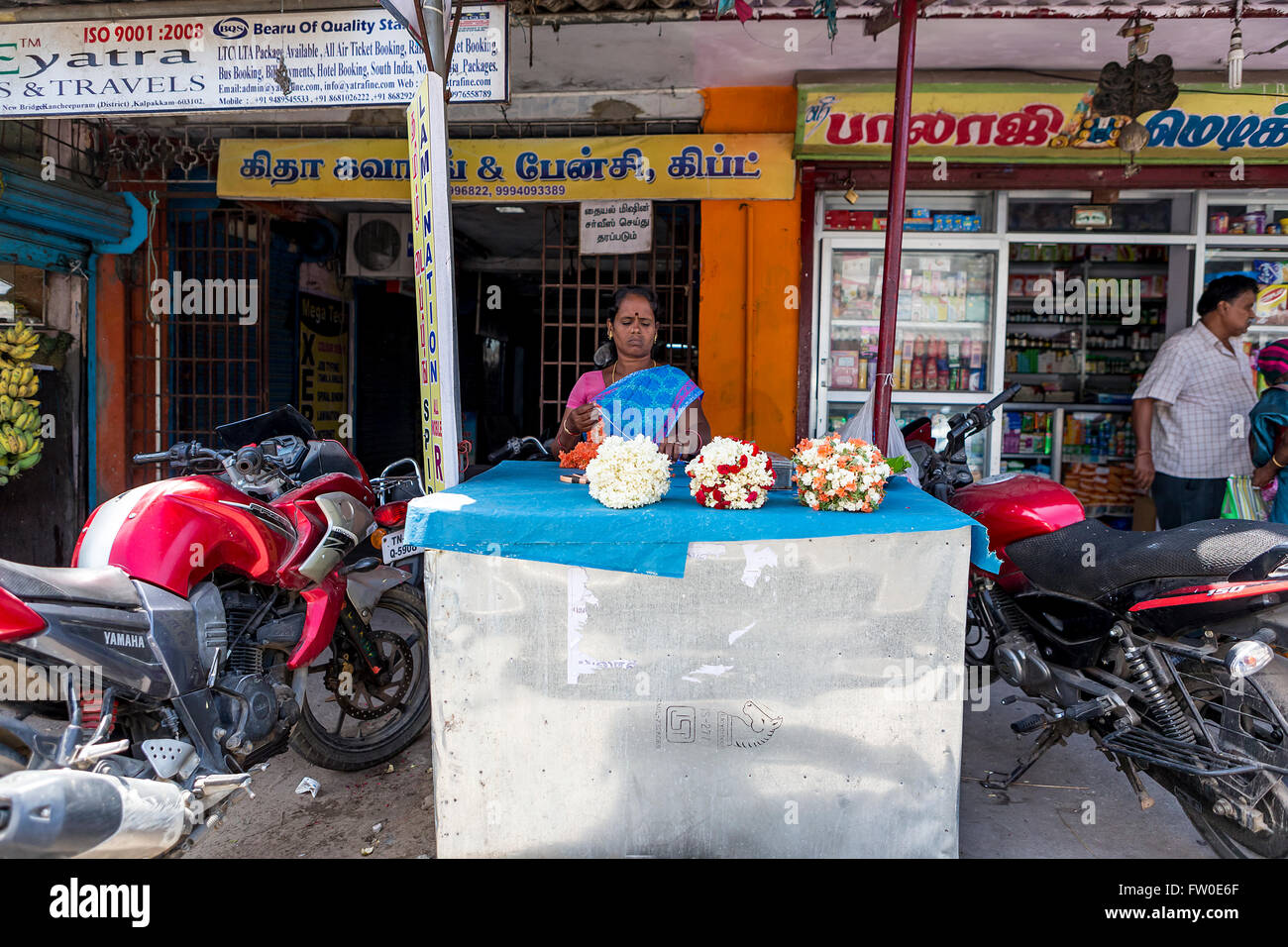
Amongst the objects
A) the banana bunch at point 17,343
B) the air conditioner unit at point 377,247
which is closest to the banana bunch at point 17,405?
the banana bunch at point 17,343

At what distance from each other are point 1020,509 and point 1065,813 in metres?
1.18

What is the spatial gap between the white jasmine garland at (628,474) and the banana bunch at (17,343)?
15.4 feet

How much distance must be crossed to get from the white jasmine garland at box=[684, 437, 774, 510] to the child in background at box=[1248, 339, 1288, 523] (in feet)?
11.0

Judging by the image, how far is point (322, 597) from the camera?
2918 millimetres

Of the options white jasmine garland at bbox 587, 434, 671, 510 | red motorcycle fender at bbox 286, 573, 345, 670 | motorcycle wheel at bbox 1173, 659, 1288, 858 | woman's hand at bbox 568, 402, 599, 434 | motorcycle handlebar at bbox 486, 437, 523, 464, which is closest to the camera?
motorcycle wheel at bbox 1173, 659, 1288, 858

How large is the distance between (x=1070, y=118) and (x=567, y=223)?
404 centimetres

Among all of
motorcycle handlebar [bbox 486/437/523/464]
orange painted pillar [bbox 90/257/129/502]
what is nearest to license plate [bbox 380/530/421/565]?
motorcycle handlebar [bbox 486/437/523/464]

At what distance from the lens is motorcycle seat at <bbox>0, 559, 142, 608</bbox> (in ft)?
6.94

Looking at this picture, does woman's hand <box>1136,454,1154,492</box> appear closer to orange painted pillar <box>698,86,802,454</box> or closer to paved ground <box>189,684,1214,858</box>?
paved ground <box>189,684,1214,858</box>

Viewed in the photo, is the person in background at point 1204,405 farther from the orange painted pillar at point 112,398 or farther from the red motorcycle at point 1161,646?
the orange painted pillar at point 112,398

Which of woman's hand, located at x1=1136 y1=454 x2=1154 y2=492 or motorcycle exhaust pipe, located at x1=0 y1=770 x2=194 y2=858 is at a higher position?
woman's hand, located at x1=1136 y1=454 x2=1154 y2=492

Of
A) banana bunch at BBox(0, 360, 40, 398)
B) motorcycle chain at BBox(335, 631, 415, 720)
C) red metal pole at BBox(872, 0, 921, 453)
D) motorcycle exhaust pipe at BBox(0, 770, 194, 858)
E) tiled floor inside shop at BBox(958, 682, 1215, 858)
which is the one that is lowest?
tiled floor inside shop at BBox(958, 682, 1215, 858)
